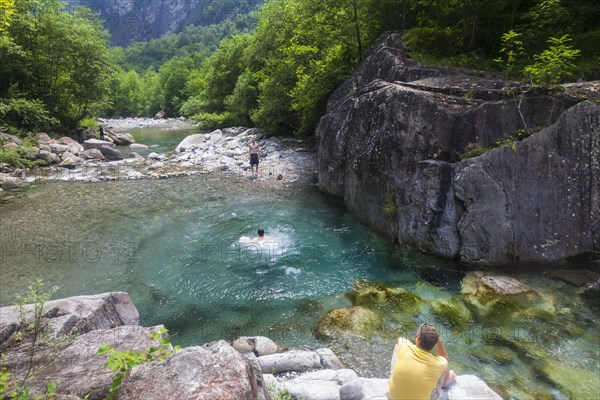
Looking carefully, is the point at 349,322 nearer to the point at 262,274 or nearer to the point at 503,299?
the point at 262,274

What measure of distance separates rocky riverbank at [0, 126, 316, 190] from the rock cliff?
25.8ft

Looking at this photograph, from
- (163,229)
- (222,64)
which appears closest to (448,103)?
(163,229)

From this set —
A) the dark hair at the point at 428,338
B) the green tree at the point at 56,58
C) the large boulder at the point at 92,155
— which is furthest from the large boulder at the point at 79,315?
the green tree at the point at 56,58

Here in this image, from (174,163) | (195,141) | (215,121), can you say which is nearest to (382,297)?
(174,163)

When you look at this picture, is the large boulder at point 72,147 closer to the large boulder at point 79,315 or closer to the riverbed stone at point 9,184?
the riverbed stone at point 9,184

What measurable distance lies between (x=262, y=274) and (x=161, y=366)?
21.6ft

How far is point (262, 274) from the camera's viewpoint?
33.1 feet

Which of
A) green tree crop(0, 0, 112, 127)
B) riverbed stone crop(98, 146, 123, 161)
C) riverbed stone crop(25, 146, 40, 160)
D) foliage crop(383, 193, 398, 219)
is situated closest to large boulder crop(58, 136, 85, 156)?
riverbed stone crop(98, 146, 123, 161)

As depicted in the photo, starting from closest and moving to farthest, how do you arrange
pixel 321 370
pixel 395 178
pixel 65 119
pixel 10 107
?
pixel 321 370
pixel 395 178
pixel 10 107
pixel 65 119

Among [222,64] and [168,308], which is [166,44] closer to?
[222,64]

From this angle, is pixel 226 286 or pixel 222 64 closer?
pixel 226 286

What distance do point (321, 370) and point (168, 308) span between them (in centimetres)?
429

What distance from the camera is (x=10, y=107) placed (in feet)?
78.6

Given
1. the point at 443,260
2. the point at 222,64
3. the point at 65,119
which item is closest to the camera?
the point at 443,260
